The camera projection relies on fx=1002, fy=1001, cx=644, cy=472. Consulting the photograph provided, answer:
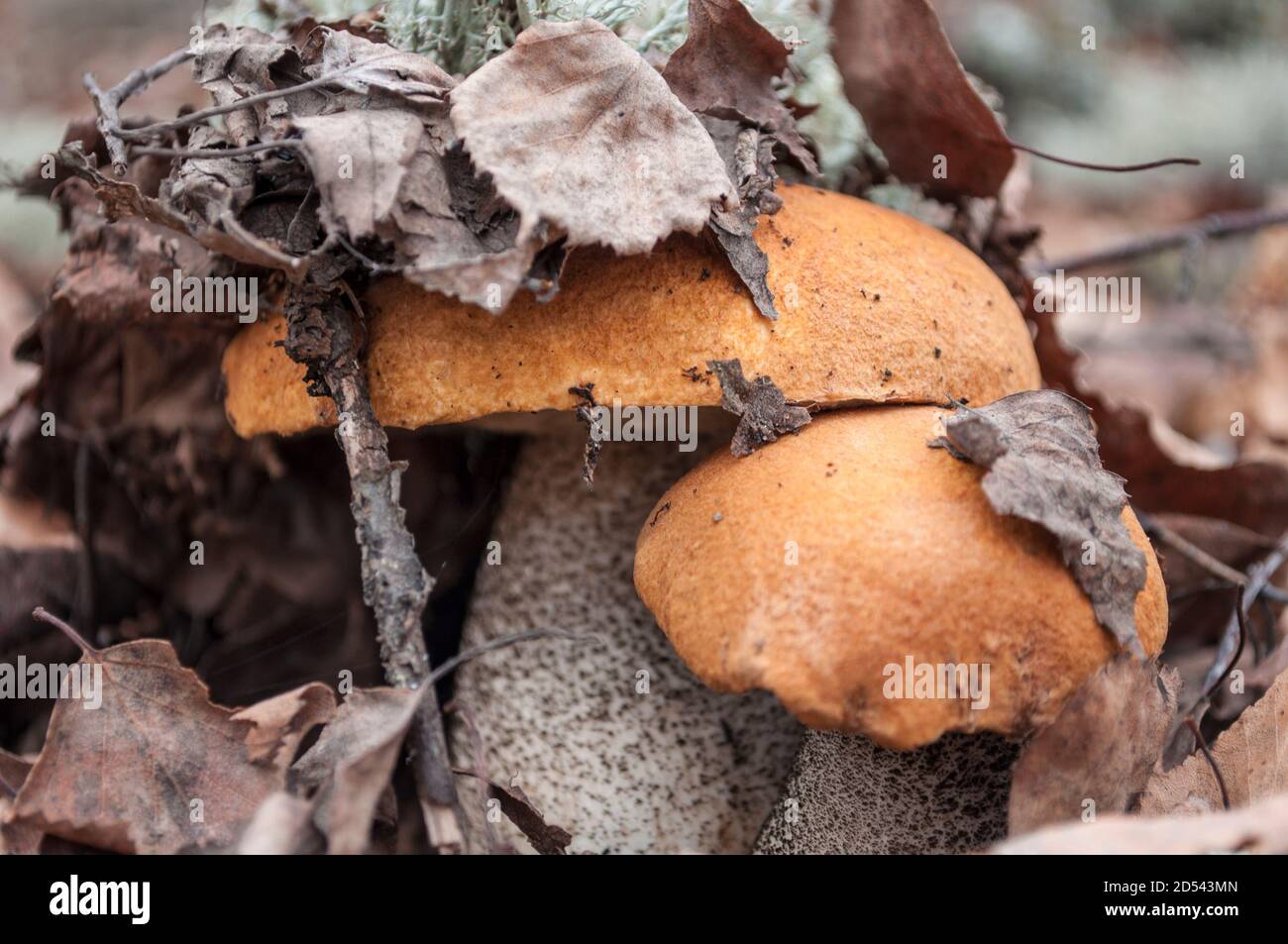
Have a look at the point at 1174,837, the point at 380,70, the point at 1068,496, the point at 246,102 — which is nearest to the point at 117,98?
the point at 246,102

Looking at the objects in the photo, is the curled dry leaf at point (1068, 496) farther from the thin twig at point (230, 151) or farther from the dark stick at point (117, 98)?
the dark stick at point (117, 98)

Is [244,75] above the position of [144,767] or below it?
above

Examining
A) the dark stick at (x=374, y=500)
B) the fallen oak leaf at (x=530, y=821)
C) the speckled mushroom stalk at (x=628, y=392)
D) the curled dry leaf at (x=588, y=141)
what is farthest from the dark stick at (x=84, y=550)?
the curled dry leaf at (x=588, y=141)

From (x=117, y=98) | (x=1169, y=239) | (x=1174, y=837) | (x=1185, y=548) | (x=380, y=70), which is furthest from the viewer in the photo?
(x=1169, y=239)

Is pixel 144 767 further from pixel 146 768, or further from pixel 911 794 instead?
pixel 911 794

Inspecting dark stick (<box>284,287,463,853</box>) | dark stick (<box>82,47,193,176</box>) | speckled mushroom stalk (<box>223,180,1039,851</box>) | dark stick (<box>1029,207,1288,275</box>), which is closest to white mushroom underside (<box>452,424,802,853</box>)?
speckled mushroom stalk (<box>223,180,1039,851</box>)
